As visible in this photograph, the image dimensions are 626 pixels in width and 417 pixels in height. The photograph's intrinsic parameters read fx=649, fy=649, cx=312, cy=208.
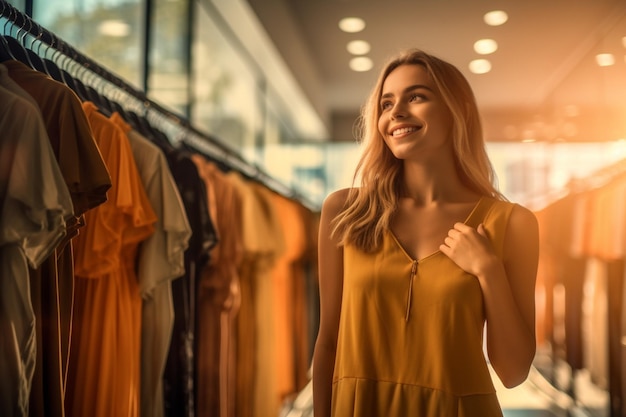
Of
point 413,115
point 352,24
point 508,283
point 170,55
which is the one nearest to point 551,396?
point 508,283

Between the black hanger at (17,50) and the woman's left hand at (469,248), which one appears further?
the black hanger at (17,50)

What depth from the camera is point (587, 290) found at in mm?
3627

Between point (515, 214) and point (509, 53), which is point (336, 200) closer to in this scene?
point (515, 214)

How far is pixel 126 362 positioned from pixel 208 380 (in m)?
0.77

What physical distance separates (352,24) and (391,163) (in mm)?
1316

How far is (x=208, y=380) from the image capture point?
8.16ft

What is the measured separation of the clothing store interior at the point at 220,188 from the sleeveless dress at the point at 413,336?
0.20m

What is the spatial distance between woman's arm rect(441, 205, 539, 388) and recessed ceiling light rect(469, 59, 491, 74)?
2.55ft

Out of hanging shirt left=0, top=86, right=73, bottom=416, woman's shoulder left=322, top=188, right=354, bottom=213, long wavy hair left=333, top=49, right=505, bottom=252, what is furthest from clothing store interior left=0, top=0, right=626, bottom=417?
woman's shoulder left=322, top=188, right=354, bottom=213

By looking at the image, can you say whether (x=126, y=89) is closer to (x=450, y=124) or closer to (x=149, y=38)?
(x=450, y=124)

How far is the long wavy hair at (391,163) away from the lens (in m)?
1.32

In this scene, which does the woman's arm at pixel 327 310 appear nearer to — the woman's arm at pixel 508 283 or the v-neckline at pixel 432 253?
Result: the v-neckline at pixel 432 253

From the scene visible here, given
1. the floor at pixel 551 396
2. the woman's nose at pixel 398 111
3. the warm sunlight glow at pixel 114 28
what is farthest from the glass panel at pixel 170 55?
the floor at pixel 551 396

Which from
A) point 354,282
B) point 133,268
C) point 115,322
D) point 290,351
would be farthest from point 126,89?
point 290,351
